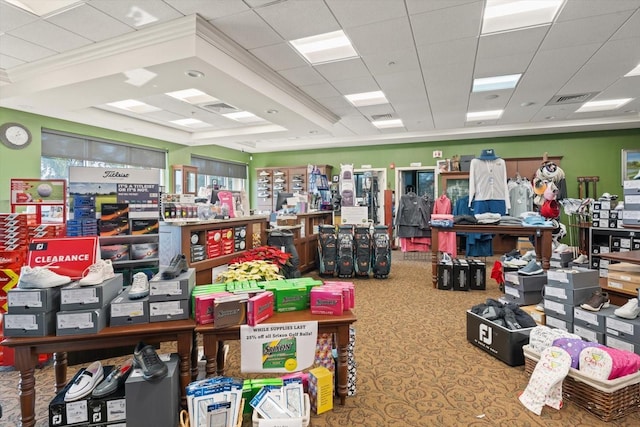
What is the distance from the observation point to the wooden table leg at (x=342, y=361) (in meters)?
2.09

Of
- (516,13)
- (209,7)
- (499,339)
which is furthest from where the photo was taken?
(516,13)

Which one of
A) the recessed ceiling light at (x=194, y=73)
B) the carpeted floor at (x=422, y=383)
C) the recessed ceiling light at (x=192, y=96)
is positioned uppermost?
the recessed ceiling light at (x=192, y=96)

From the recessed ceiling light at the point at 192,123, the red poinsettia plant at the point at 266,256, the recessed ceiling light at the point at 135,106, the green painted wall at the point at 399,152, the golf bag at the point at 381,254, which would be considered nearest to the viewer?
the red poinsettia plant at the point at 266,256

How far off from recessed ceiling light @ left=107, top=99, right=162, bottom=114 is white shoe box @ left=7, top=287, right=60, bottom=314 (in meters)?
5.19

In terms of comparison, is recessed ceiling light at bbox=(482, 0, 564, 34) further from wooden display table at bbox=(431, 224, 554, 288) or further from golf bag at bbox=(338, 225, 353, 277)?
golf bag at bbox=(338, 225, 353, 277)

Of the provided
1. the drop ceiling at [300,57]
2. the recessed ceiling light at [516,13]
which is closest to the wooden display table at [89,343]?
the drop ceiling at [300,57]

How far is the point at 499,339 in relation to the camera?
2848 millimetres

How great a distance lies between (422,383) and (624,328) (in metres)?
1.56

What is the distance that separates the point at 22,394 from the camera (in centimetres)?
181

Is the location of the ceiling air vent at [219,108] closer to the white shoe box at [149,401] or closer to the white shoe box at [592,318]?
the white shoe box at [149,401]

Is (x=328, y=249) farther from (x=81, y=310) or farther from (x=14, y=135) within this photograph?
(x=14, y=135)

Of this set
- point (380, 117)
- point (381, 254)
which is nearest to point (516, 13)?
point (381, 254)

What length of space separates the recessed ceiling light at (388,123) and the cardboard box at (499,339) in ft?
17.8

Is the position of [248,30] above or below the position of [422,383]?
above
